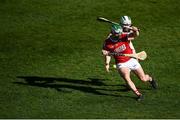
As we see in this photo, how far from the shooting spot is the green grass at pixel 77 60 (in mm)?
19688

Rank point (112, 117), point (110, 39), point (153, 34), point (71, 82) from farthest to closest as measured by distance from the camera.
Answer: point (153, 34) → point (71, 82) → point (110, 39) → point (112, 117)

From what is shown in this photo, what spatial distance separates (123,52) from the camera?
2058cm

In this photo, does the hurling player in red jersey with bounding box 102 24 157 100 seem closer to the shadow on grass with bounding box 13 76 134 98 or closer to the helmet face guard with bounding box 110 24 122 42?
the helmet face guard with bounding box 110 24 122 42

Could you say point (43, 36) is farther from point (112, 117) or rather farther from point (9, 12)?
point (112, 117)

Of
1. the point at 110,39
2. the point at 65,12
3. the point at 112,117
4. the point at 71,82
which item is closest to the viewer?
the point at 112,117

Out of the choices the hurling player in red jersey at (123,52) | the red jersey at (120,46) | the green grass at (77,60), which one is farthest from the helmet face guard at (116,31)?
the green grass at (77,60)

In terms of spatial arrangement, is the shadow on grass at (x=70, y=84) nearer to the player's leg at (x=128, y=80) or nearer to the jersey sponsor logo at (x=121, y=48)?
the player's leg at (x=128, y=80)

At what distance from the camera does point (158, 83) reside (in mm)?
21609

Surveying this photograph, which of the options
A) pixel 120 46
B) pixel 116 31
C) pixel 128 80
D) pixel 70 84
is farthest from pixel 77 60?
pixel 128 80

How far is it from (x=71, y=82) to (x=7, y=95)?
2.61m

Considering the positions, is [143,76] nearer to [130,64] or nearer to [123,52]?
[130,64]

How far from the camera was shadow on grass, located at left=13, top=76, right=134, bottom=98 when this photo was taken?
2136cm

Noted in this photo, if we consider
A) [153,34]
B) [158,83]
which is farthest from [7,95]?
[153,34]

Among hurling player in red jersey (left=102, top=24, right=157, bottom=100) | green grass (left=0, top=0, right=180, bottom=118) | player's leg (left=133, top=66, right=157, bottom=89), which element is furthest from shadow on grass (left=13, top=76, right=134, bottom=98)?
hurling player in red jersey (left=102, top=24, right=157, bottom=100)
